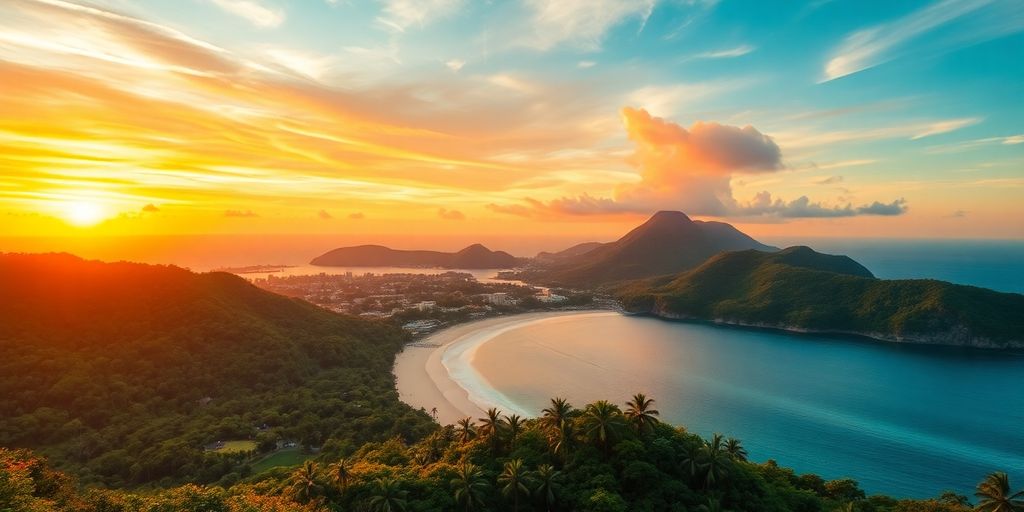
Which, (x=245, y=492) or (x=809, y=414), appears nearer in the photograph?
(x=245, y=492)

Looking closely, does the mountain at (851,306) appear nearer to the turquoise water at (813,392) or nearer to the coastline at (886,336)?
the coastline at (886,336)

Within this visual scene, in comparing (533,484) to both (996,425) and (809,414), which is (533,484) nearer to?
(809,414)

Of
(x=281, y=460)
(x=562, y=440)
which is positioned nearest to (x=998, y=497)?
(x=562, y=440)

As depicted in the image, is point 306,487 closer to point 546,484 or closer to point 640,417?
point 546,484

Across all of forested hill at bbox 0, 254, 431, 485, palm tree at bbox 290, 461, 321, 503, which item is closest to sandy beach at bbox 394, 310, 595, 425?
forested hill at bbox 0, 254, 431, 485

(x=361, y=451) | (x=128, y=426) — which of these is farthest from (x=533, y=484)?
(x=128, y=426)

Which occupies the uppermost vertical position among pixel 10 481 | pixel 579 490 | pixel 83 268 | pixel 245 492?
pixel 83 268

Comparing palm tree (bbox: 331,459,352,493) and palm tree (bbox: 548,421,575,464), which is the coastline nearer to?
palm tree (bbox: 548,421,575,464)

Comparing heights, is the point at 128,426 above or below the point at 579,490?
below
